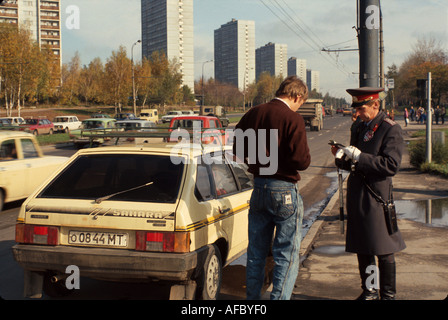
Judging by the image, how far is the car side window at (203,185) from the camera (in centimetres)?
455

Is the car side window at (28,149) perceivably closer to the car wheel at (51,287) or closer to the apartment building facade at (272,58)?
the car wheel at (51,287)

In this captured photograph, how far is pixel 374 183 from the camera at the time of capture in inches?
167

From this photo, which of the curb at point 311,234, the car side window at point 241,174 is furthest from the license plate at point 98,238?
the curb at point 311,234

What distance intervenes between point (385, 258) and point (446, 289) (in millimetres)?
1225

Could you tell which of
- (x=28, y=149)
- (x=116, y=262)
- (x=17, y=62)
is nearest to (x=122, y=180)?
(x=116, y=262)

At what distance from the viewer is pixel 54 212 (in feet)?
14.2

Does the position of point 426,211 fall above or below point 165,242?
below

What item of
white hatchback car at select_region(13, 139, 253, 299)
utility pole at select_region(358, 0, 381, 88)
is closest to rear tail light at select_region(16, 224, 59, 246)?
white hatchback car at select_region(13, 139, 253, 299)

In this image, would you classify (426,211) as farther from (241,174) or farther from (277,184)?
(277,184)

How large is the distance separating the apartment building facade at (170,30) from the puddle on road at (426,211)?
115m

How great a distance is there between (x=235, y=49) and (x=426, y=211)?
15957 cm

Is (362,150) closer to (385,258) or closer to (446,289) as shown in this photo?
(385,258)

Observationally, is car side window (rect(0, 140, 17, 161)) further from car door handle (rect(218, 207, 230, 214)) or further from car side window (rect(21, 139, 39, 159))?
car door handle (rect(218, 207, 230, 214))

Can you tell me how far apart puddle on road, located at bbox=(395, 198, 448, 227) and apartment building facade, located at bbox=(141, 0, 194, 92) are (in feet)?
378
